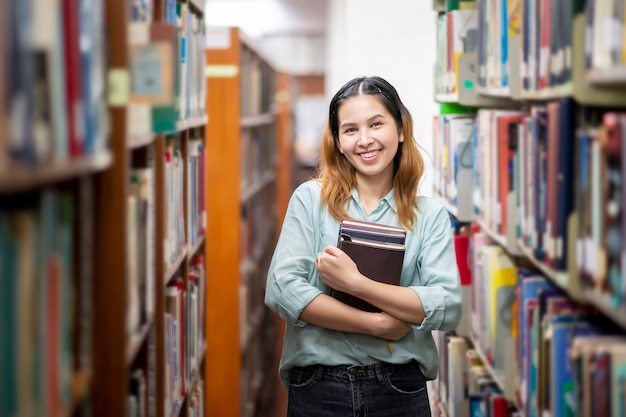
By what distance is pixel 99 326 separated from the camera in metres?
1.53

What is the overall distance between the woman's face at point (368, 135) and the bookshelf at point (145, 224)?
48 cm

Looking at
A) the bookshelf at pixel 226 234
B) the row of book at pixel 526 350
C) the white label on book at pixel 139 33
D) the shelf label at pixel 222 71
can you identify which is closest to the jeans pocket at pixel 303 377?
the row of book at pixel 526 350

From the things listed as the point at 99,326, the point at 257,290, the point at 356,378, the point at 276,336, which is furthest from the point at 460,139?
the point at 276,336

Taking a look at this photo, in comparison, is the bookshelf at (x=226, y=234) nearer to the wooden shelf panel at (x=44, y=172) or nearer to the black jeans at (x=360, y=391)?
the black jeans at (x=360, y=391)

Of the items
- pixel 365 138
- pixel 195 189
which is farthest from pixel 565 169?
pixel 195 189

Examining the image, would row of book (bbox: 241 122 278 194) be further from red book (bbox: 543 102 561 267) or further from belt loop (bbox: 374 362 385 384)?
red book (bbox: 543 102 561 267)

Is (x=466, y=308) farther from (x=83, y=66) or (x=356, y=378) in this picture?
(x=83, y=66)

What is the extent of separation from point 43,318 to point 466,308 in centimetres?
194

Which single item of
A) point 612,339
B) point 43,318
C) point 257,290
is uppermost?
point 43,318

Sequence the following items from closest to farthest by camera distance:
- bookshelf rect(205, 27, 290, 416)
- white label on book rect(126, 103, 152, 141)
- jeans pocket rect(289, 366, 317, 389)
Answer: white label on book rect(126, 103, 152, 141) → jeans pocket rect(289, 366, 317, 389) → bookshelf rect(205, 27, 290, 416)

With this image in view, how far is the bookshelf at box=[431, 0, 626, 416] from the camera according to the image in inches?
57.7

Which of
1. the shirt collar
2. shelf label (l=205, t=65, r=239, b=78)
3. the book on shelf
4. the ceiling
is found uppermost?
the ceiling

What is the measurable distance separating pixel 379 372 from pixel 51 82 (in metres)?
1.29

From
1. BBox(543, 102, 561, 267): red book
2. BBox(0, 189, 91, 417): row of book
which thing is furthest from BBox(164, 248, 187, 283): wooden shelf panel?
BBox(543, 102, 561, 267): red book
